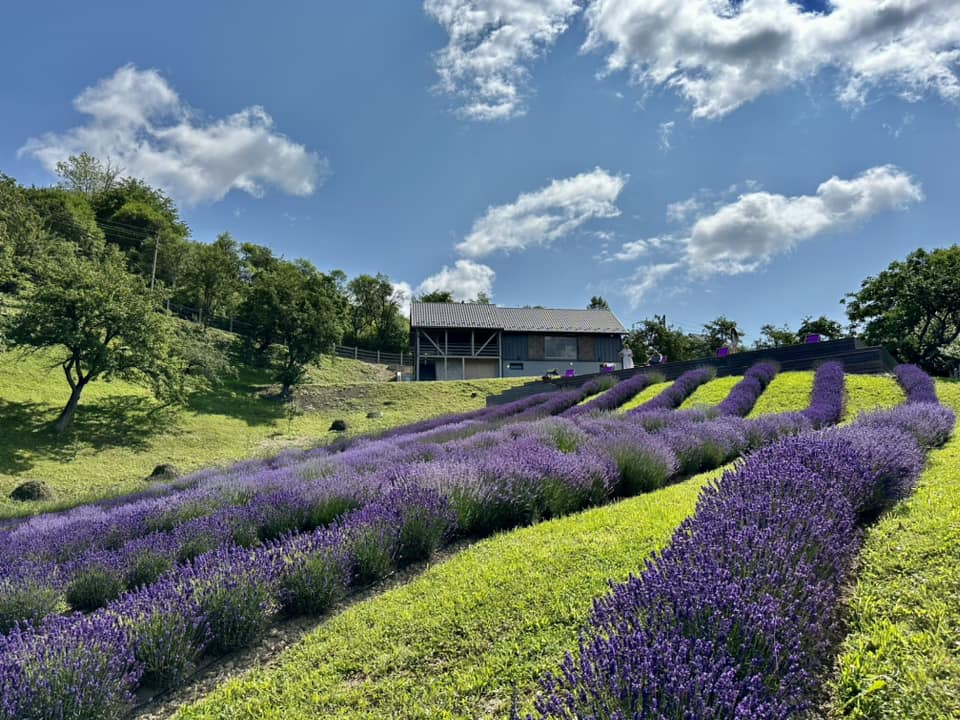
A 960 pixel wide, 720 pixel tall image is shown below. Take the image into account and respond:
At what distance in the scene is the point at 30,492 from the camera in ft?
37.7

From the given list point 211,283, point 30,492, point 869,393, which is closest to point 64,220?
point 211,283

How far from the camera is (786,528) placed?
8.11ft

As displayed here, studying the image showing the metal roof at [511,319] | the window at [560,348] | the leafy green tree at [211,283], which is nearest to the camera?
the leafy green tree at [211,283]

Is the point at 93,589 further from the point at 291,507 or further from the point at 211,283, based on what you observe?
the point at 211,283

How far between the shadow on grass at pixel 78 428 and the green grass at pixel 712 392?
56.2ft

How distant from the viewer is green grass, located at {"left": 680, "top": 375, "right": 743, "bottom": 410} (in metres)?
11.9

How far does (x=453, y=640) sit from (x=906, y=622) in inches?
81.7

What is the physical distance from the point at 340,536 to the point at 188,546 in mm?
1594

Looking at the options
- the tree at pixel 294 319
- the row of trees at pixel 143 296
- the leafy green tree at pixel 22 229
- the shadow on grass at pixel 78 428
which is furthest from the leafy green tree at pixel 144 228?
the shadow on grass at pixel 78 428

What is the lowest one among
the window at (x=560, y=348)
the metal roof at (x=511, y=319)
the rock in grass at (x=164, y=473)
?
the rock in grass at (x=164, y=473)

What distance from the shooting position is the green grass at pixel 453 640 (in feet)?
7.30

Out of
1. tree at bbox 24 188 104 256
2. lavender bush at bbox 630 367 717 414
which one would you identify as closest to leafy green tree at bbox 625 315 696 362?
lavender bush at bbox 630 367 717 414

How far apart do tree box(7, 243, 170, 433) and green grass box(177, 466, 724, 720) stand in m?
17.8

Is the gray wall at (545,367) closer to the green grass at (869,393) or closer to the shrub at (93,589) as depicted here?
the green grass at (869,393)
